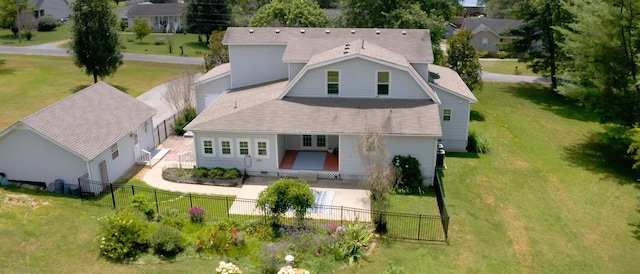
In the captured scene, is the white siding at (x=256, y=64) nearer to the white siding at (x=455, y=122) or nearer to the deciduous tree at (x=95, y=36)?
the white siding at (x=455, y=122)

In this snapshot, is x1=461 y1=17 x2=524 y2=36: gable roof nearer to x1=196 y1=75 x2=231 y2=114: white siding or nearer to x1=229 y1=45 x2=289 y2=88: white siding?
x1=229 y1=45 x2=289 y2=88: white siding

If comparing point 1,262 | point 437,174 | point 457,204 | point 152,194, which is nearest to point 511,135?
point 437,174

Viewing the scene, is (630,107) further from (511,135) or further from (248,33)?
(248,33)

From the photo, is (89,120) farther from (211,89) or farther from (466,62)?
(466,62)

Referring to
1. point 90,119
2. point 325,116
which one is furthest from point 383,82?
point 90,119

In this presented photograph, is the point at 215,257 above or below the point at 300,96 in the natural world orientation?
below

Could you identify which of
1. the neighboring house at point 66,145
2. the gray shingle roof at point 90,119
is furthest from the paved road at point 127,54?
the neighboring house at point 66,145
